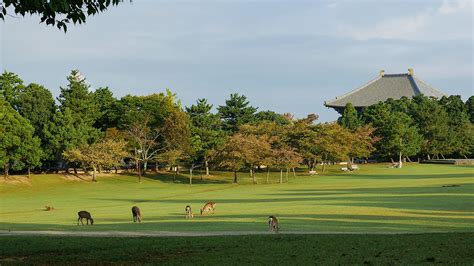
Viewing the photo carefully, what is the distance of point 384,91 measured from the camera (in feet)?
396

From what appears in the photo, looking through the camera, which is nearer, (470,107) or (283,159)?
(283,159)

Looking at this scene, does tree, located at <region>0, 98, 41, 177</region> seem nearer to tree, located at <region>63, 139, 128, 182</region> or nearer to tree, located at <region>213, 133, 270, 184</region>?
tree, located at <region>63, 139, 128, 182</region>

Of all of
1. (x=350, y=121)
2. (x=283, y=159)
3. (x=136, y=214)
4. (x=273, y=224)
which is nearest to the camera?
(x=273, y=224)

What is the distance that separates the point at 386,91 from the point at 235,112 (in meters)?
42.4

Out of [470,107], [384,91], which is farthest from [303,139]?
[384,91]

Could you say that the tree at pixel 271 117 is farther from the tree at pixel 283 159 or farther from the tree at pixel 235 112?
the tree at pixel 283 159

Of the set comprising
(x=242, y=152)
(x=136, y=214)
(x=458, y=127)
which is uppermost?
(x=458, y=127)

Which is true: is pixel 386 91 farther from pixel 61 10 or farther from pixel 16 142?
pixel 61 10

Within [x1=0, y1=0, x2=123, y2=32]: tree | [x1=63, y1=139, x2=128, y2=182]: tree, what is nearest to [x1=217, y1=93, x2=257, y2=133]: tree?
[x1=63, y1=139, x2=128, y2=182]: tree

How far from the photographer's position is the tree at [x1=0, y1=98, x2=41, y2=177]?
65438 mm

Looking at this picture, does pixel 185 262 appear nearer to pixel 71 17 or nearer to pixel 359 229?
pixel 71 17

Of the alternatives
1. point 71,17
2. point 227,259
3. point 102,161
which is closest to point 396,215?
point 227,259

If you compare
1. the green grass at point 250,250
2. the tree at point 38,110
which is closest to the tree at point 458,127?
the tree at point 38,110

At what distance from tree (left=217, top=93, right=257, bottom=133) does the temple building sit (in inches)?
1188
